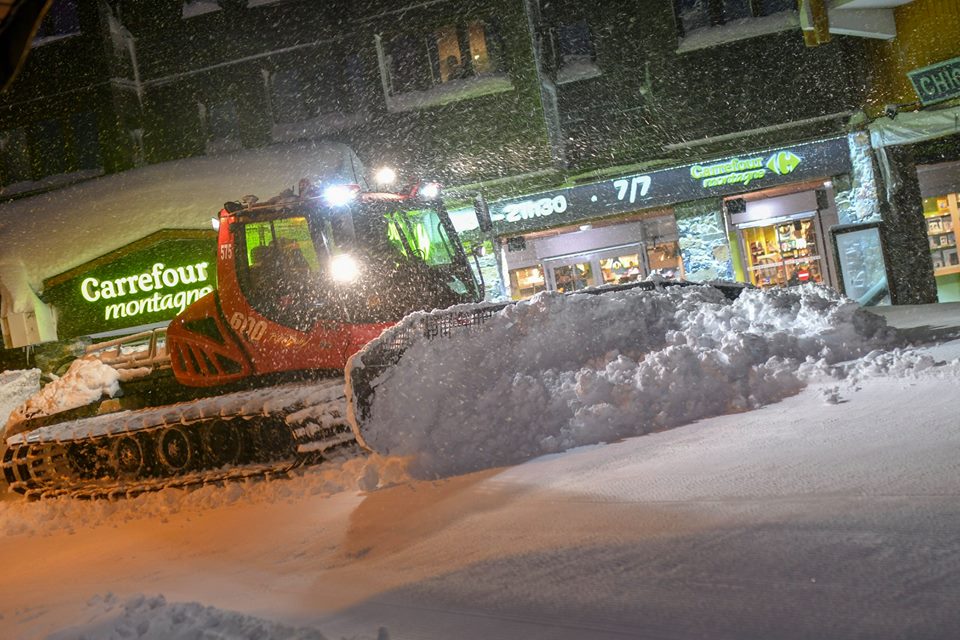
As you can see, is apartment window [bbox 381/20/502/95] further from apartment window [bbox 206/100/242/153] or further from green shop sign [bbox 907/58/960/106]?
green shop sign [bbox 907/58/960/106]

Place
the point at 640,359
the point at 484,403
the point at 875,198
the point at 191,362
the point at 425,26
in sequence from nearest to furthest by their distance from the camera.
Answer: the point at 484,403
the point at 640,359
the point at 191,362
the point at 875,198
the point at 425,26

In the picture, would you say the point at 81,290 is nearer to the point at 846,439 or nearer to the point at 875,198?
the point at 875,198

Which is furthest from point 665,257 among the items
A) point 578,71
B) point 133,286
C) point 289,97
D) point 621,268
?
point 133,286

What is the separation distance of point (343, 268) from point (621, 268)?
11809 millimetres

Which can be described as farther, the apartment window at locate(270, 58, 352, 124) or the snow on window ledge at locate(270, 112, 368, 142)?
the apartment window at locate(270, 58, 352, 124)

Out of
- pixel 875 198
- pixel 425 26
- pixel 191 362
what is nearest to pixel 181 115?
pixel 425 26

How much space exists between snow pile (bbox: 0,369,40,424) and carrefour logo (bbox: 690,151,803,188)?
479 inches

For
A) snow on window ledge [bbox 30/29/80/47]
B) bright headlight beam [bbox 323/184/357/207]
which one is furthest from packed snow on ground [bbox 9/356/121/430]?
snow on window ledge [bbox 30/29/80/47]

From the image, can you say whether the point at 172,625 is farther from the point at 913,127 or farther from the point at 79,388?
the point at 913,127

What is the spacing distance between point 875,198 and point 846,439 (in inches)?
515

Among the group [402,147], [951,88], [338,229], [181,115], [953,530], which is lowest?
[953,530]

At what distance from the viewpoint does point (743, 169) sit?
17.7 metres

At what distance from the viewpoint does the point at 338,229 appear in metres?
8.39

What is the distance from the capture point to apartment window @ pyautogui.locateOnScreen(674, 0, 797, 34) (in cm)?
1750
